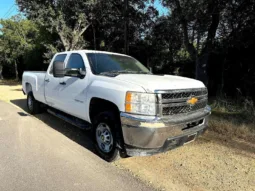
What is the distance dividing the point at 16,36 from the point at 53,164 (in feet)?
103

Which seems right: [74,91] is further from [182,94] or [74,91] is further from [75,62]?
[182,94]

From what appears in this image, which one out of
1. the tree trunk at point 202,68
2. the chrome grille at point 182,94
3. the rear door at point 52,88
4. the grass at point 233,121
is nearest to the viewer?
the chrome grille at point 182,94

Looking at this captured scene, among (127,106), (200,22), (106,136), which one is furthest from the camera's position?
(200,22)

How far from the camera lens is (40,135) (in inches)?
224

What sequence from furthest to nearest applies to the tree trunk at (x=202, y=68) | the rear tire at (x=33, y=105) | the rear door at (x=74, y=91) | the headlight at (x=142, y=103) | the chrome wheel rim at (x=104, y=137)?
the tree trunk at (x=202, y=68)
the rear tire at (x=33, y=105)
the rear door at (x=74, y=91)
the chrome wheel rim at (x=104, y=137)
the headlight at (x=142, y=103)

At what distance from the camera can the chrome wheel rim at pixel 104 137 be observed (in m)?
4.15

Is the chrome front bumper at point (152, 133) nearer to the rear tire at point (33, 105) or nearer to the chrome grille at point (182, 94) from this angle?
the chrome grille at point (182, 94)

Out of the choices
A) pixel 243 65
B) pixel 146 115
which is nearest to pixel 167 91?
pixel 146 115

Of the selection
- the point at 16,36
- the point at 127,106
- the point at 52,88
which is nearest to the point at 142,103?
the point at 127,106

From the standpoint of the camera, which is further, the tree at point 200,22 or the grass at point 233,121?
the tree at point 200,22

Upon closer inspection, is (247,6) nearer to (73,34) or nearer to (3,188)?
(3,188)

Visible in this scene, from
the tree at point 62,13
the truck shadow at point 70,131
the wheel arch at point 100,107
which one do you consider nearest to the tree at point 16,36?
the tree at point 62,13

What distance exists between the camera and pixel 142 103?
3.59 meters

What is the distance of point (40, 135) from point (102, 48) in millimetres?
14938
